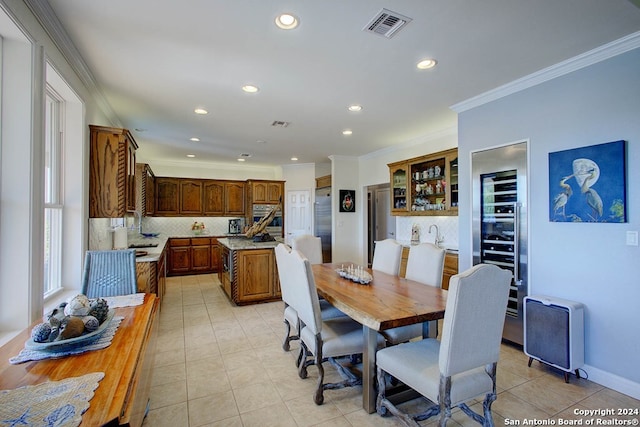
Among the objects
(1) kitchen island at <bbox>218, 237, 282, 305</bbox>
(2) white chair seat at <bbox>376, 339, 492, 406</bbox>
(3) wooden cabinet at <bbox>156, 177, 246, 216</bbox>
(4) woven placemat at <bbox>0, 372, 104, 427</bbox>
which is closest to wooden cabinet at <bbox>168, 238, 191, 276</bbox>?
(3) wooden cabinet at <bbox>156, 177, 246, 216</bbox>

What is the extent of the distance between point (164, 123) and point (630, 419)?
18.4 ft

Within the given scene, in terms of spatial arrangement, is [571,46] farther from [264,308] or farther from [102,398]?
[264,308]

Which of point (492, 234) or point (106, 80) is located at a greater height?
point (106, 80)

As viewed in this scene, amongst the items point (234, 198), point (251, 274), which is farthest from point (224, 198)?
point (251, 274)

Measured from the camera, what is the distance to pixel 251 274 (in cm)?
457

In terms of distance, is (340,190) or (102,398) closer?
(102,398)

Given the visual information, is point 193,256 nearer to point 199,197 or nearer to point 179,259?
point 179,259

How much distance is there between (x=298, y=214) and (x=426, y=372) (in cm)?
611

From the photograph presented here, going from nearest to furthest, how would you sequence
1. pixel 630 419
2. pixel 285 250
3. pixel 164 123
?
1. pixel 630 419
2. pixel 285 250
3. pixel 164 123

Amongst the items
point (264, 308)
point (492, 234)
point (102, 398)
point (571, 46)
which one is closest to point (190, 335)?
point (264, 308)

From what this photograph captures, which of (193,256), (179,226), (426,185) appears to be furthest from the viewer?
(179,226)

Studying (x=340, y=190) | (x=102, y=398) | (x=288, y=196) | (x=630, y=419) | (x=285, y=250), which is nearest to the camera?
(x=102, y=398)

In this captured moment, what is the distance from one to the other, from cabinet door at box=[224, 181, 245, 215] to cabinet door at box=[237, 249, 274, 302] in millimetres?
3373

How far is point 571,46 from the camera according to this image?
7.76 ft
